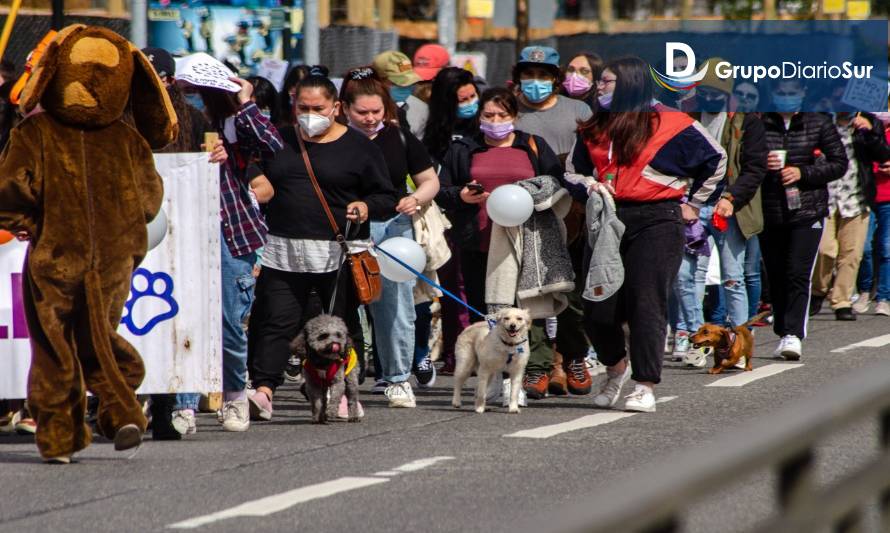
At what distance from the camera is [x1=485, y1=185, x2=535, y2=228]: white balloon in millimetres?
10062

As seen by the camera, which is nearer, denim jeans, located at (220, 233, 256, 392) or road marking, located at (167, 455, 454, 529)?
road marking, located at (167, 455, 454, 529)

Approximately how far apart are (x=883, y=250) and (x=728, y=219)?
3.92 meters

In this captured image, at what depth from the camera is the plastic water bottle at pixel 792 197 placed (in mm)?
12461

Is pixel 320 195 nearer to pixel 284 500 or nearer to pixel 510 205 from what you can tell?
pixel 510 205

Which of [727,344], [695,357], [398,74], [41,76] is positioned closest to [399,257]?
[727,344]

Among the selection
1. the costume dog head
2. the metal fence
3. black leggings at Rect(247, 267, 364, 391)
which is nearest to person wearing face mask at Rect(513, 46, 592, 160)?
black leggings at Rect(247, 267, 364, 391)

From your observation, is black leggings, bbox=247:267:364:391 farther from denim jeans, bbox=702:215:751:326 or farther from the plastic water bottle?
denim jeans, bbox=702:215:751:326

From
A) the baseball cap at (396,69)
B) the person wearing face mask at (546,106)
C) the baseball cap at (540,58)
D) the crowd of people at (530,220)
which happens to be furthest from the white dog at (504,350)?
the baseball cap at (396,69)

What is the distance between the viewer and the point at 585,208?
10.2 metres

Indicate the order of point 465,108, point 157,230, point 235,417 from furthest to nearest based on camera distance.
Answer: point 465,108 < point 235,417 < point 157,230

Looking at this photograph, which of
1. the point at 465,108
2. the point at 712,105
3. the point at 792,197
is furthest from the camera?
the point at 712,105

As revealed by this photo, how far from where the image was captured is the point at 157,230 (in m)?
8.62

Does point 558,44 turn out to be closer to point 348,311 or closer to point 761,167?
point 761,167

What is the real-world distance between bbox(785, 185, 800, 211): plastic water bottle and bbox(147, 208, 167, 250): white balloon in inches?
211
